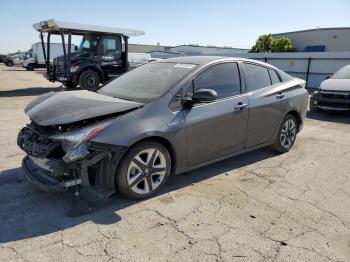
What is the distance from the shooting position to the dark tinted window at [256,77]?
4.93 metres

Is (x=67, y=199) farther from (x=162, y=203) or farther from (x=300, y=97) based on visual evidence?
(x=300, y=97)

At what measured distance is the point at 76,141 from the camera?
3307mm

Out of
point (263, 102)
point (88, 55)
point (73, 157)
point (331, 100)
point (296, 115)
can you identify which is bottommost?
point (331, 100)

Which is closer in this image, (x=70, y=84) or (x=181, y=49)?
(x=70, y=84)

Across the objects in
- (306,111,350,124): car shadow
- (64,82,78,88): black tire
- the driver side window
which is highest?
the driver side window

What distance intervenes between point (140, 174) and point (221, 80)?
176 cm

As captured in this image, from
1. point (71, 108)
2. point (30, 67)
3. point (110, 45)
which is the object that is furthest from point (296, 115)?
point (30, 67)

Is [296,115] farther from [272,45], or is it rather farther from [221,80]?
[272,45]

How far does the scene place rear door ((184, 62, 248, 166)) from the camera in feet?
13.5

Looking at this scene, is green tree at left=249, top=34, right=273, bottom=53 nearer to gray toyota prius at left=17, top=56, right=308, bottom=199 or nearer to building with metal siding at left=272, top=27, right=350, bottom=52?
building with metal siding at left=272, top=27, right=350, bottom=52

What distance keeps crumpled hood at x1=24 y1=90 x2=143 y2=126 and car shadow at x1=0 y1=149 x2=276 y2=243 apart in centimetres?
92

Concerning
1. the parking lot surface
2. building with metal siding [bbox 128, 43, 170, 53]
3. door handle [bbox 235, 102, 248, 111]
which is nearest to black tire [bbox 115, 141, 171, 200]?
the parking lot surface

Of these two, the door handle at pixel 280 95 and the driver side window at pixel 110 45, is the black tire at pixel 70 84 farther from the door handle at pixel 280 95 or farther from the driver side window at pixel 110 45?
the door handle at pixel 280 95

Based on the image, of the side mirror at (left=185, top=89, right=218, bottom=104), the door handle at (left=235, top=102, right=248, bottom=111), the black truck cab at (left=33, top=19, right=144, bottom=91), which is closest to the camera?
the side mirror at (left=185, top=89, right=218, bottom=104)
